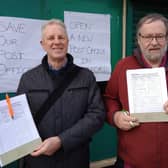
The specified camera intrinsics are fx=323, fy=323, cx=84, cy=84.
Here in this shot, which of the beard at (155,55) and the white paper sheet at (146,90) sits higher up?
the beard at (155,55)

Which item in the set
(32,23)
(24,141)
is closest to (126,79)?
(24,141)

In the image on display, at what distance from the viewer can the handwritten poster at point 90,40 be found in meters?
3.53

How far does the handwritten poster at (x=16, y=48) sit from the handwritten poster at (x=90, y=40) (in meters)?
0.43

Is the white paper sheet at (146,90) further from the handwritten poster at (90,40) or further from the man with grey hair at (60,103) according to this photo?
the handwritten poster at (90,40)

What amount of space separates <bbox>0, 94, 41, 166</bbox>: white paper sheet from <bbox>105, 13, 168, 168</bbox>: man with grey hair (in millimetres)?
595

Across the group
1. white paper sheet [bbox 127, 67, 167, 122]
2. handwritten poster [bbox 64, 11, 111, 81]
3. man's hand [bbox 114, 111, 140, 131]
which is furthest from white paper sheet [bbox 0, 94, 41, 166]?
handwritten poster [bbox 64, 11, 111, 81]

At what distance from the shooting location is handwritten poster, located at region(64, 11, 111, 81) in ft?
11.6

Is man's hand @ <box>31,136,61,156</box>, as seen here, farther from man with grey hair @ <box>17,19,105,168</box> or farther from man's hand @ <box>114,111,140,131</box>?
man's hand @ <box>114,111,140,131</box>

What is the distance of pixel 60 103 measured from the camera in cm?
210

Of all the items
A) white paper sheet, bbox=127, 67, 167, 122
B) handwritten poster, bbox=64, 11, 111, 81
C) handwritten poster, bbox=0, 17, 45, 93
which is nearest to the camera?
white paper sheet, bbox=127, 67, 167, 122

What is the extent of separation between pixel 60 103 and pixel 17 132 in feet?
1.08

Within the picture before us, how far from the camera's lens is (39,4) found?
10.8ft

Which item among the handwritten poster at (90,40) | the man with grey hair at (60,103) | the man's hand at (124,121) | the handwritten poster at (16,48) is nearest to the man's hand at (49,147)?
the man with grey hair at (60,103)

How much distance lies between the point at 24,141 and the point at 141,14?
9.16ft
